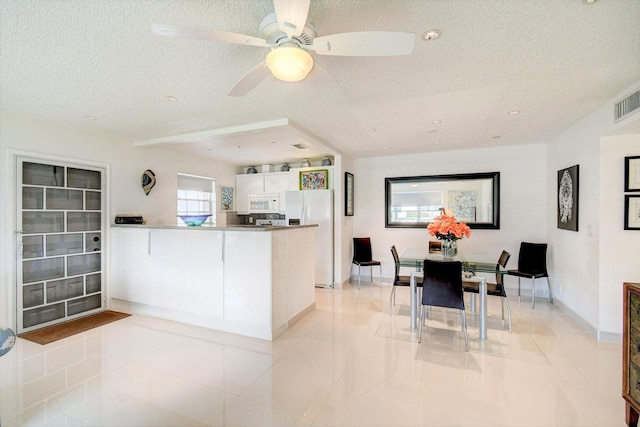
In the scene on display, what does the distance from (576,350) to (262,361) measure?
10.1ft

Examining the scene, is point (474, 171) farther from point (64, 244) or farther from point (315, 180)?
point (64, 244)

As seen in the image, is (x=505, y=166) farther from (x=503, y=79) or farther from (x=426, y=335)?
(x=426, y=335)

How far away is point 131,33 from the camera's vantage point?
1.79 m

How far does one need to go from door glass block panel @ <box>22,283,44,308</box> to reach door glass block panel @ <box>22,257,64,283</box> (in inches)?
3.2

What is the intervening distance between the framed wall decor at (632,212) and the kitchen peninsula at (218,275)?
340 centimetres

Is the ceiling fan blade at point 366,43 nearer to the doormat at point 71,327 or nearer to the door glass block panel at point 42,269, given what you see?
the doormat at point 71,327

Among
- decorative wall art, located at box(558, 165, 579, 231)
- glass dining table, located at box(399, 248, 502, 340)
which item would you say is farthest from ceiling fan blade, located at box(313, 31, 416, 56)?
decorative wall art, located at box(558, 165, 579, 231)

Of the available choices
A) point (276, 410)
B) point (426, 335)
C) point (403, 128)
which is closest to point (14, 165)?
point (276, 410)

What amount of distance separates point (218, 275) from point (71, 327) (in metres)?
1.99

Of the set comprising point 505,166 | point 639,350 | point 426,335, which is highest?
point 505,166

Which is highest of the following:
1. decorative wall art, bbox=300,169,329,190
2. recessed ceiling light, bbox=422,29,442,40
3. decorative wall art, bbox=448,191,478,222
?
recessed ceiling light, bbox=422,29,442,40

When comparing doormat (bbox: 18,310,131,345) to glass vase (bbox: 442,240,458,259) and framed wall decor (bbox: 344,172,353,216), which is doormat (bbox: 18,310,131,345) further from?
glass vase (bbox: 442,240,458,259)

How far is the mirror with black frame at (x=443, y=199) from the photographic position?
484 cm

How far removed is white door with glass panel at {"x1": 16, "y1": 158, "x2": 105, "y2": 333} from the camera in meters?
3.29
